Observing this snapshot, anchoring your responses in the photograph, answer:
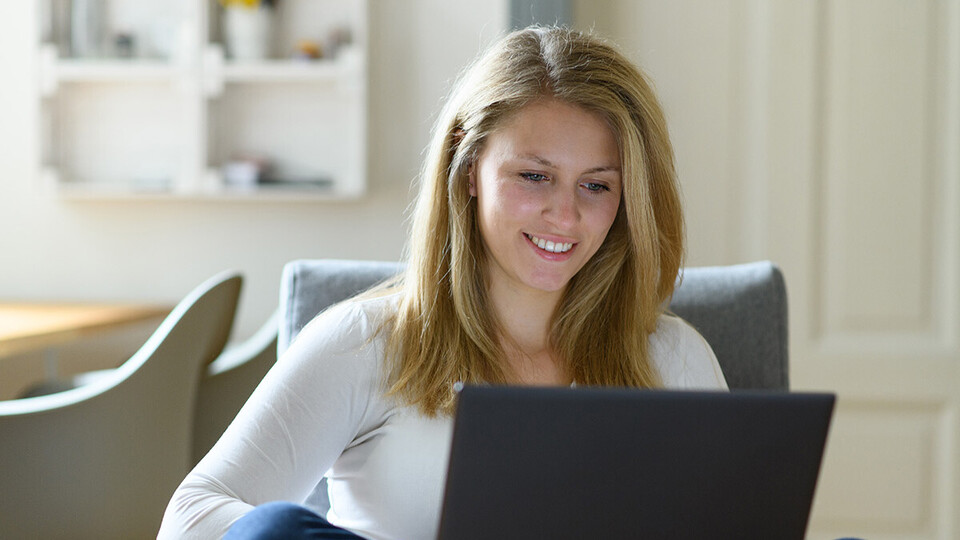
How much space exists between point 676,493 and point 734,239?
191cm

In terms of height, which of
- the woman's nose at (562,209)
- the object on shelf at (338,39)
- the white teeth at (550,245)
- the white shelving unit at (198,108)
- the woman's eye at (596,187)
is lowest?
the white teeth at (550,245)

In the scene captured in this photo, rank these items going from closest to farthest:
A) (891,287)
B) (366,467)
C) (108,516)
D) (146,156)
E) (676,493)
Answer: (676,493) → (366,467) → (108,516) → (891,287) → (146,156)

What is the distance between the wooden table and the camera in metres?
2.15

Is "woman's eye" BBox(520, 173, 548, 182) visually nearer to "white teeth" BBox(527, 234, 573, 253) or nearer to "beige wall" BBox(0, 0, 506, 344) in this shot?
"white teeth" BBox(527, 234, 573, 253)

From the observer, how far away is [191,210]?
113 inches

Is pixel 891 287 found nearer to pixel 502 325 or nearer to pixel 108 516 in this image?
pixel 502 325

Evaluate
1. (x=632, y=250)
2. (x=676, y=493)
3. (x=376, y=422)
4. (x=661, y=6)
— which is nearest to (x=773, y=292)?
(x=632, y=250)

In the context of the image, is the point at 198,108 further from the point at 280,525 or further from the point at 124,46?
the point at 280,525

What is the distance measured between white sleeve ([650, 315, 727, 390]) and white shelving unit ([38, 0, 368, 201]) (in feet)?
4.85

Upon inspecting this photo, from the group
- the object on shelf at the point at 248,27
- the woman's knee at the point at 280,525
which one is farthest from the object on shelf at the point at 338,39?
the woman's knee at the point at 280,525

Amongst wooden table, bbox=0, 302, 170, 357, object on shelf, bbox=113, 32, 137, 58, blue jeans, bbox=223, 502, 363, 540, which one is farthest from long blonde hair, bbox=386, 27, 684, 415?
object on shelf, bbox=113, 32, 137, 58

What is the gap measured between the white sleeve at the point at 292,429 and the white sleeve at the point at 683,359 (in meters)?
0.40

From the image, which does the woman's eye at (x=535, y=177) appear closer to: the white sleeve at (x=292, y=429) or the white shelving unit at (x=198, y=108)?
the white sleeve at (x=292, y=429)

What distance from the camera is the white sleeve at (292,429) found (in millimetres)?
1084
